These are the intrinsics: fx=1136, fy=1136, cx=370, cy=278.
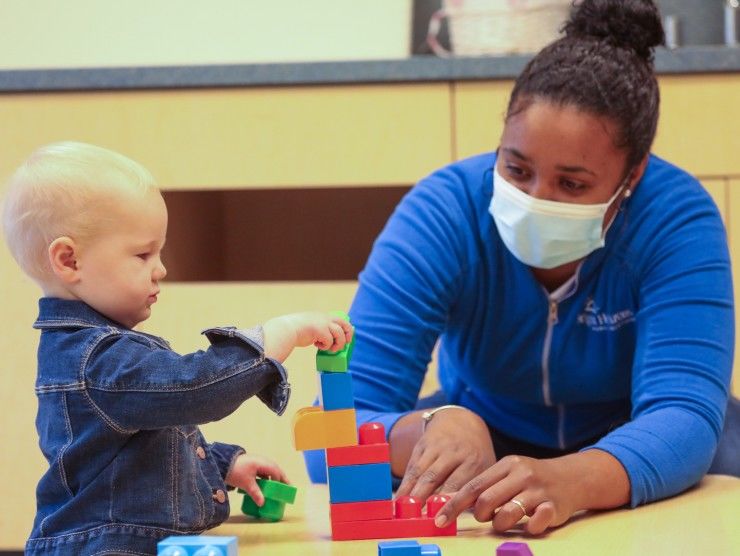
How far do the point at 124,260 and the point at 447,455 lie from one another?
415mm

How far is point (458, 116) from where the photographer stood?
2.07 meters

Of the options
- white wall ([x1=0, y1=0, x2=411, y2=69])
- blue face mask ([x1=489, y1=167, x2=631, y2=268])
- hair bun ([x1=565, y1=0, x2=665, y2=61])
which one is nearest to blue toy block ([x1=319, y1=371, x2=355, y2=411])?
blue face mask ([x1=489, y1=167, x2=631, y2=268])

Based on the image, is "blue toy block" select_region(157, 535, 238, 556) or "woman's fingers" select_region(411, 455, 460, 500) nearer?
"blue toy block" select_region(157, 535, 238, 556)

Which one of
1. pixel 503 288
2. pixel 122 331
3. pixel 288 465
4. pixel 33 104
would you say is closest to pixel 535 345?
pixel 503 288

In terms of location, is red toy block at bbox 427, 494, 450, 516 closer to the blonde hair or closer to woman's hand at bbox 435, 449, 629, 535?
woman's hand at bbox 435, 449, 629, 535

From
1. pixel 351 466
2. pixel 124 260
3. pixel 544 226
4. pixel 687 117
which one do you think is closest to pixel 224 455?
pixel 351 466

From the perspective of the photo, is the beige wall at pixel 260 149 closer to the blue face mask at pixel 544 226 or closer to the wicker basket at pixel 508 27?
the wicker basket at pixel 508 27

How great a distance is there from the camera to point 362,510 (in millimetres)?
1026

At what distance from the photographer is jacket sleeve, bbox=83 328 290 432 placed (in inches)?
34.6

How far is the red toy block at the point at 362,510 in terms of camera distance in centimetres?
102

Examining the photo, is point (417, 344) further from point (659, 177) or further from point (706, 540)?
point (706, 540)

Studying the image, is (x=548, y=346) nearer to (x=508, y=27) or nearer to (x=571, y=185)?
(x=571, y=185)

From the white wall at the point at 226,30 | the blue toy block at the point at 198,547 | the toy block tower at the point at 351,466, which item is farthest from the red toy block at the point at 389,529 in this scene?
the white wall at the point at 226,30

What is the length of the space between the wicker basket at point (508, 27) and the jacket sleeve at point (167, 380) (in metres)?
1.40
